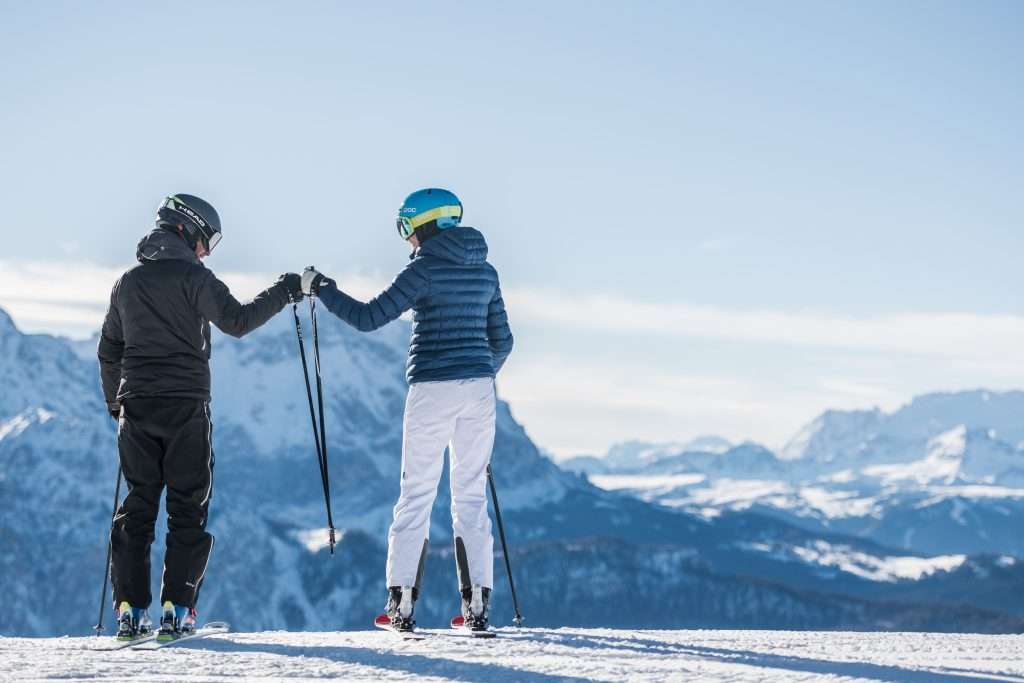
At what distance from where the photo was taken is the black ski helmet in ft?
37.7

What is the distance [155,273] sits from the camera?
11250mm

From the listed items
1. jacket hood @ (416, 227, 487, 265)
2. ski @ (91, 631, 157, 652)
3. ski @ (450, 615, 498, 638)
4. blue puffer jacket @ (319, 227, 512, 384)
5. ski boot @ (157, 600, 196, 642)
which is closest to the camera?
ski @ (91, 631, 157, 652)

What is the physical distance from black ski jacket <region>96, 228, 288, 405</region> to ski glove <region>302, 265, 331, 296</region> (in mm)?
409

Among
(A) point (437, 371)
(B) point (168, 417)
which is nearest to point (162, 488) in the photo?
(B) point (168, 417)

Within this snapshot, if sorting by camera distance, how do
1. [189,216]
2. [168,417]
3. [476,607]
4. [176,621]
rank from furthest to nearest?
1. [476,607]
2. [189,216]
3. [176,621]
4. [168,417]

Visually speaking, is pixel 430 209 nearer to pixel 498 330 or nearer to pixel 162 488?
pixel 498 330

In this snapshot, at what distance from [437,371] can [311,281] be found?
1.40m

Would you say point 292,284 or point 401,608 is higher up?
point 292,284

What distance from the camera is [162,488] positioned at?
11.2 m

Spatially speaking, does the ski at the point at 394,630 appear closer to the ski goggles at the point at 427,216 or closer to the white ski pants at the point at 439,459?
the white ski pants at the point at 439,459

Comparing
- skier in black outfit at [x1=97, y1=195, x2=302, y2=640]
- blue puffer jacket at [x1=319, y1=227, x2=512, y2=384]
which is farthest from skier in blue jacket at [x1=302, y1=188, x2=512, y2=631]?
skier in black outfit at [x1=97, y1=195, x2=302, y2=640]

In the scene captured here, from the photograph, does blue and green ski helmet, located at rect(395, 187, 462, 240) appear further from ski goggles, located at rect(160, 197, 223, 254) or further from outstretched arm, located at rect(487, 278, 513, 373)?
ski goggles, located at rect(160, 197, 223, 254)

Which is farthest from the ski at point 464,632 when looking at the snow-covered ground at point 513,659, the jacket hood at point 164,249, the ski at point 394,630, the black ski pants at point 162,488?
the jacket hood at point 164,249

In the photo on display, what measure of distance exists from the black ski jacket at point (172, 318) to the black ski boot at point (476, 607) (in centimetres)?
323
